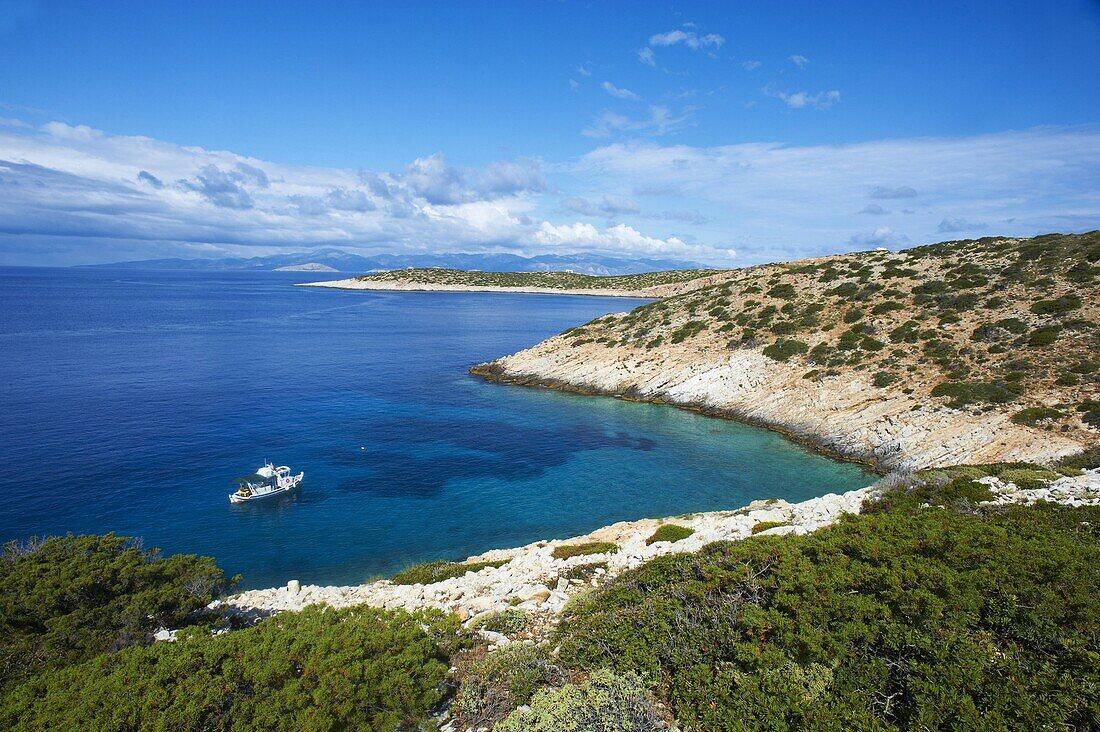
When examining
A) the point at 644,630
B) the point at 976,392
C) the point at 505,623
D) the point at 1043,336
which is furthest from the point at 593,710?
the point at 1043,336

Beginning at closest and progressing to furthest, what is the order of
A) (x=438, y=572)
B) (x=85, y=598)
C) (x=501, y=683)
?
(x=501, y=683)
(x=85, y=598)
(x=438, y=572)

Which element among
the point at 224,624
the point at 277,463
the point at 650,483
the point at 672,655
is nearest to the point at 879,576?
the point at 672,655

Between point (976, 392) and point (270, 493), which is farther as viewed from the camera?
point (976, 392)

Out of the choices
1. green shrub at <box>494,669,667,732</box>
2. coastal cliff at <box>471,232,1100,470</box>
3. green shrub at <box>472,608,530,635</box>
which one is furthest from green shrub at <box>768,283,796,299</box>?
green shrub at <box>494,669,667,732</box>

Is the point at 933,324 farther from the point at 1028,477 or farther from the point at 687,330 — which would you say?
the point at 1028,477

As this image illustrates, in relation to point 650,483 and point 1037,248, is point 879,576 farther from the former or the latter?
point 1037,248

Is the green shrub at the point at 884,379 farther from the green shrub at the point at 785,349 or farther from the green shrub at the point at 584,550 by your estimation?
the green shrub at the point at 584,550

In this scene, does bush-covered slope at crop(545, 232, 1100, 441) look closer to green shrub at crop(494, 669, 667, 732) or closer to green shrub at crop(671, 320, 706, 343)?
green shrub at crop(671, 320, 706, 343)
